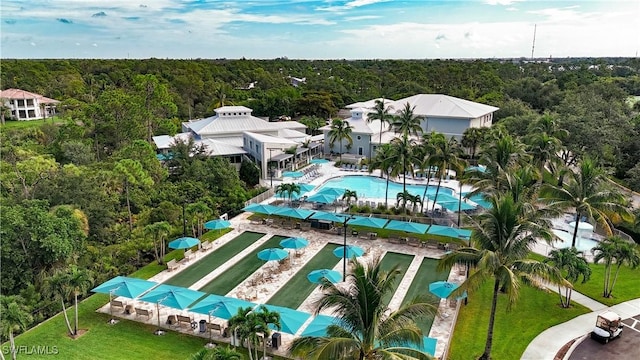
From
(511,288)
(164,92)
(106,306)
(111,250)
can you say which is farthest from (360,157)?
(511,288)

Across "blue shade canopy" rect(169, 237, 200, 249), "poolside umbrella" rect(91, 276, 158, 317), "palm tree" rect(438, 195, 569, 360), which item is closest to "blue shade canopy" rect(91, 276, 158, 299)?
"poolside umbrella" rect(91, 276, 158, 317)

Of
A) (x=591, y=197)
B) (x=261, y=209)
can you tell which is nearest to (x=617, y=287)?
(x=591, y=197)

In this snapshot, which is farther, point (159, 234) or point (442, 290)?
point (159, 234)

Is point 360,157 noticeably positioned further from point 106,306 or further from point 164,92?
point 106,306

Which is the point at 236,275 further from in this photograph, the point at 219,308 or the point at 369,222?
the point at 369,222

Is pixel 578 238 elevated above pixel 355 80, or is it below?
below

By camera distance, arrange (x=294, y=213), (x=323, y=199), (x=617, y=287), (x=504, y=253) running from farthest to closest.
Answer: (x=323, y=199), (x=294, y=213), (x=617, y=287), (x=504, y=253)

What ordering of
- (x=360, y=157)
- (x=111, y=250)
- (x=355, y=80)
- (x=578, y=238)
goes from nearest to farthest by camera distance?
(x=111, y=250) < (x=578, y=238) < (x=360, y=157) < (x=355, y=80)

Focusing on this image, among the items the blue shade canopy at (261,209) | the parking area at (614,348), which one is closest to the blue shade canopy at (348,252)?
the blue shade canopy at (261,209)
